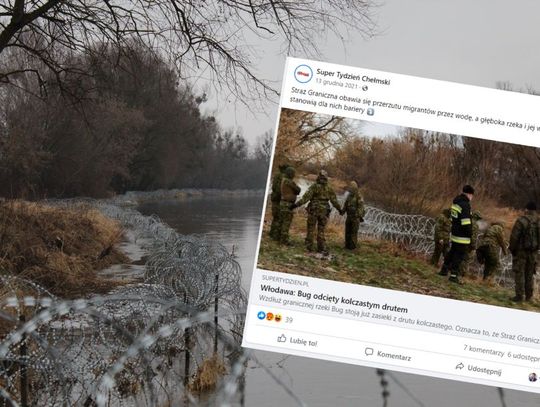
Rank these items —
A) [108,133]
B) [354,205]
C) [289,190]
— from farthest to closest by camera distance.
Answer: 1. [108,133]
2. [354,205]
3. [289,190]

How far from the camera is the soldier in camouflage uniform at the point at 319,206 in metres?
4.47

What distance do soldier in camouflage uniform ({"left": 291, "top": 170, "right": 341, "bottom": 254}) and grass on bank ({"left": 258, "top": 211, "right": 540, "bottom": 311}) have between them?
5cm

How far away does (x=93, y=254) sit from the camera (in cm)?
2155

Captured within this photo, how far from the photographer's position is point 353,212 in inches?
185

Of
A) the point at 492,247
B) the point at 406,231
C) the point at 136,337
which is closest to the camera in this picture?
the point at 492,247

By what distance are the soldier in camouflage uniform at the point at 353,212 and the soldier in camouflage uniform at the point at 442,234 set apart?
1.64 feet

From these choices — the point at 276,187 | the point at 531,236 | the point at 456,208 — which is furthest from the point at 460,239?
the point at 276,187

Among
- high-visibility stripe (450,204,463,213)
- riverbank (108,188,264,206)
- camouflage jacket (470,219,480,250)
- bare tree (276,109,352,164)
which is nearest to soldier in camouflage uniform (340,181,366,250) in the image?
bare tree (276,109,352,164)

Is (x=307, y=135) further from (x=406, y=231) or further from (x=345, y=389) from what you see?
(x=345, y=389)

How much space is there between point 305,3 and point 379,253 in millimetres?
7970

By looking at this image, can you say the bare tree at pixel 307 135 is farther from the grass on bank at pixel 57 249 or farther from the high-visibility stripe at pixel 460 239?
the grass on bank at pixel 57 249

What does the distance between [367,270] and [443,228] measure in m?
0.62

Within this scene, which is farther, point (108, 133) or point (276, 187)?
point (108, 133)

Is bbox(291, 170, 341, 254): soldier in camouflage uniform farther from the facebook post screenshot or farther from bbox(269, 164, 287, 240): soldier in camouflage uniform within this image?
bbox(269, 164, 287, 240): soldier in camouflage uniform
